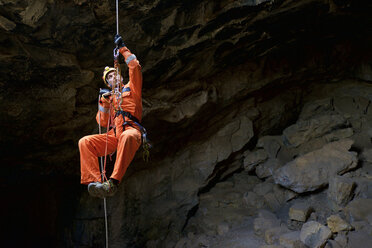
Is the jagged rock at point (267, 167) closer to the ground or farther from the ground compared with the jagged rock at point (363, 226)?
farther from the ground

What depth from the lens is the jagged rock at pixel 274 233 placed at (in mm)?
5160

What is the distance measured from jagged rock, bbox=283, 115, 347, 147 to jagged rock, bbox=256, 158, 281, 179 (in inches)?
23.0

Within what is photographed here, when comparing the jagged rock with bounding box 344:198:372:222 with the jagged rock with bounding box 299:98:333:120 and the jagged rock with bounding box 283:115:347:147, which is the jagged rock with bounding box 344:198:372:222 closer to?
the jagged rock with bounding box 283:115:347:147

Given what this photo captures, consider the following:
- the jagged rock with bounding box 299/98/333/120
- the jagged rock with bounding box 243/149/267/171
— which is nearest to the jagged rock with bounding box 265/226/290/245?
the jagged rock with bounding box 243/149/267/171

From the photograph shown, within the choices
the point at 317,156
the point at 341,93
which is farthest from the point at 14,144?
the point at 341,93

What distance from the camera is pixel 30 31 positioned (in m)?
4.39

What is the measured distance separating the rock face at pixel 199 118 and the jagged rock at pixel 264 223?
28 millimetres

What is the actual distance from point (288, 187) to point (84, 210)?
475 cm

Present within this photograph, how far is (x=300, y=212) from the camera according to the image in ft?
17.3

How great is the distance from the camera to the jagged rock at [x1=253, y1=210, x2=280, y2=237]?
5.49m

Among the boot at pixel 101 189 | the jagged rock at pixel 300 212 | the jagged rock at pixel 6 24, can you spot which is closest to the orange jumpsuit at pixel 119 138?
the boot at pixel 101 189

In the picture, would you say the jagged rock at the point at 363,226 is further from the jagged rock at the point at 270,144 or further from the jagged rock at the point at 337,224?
the jagged rock at the point at 270,144

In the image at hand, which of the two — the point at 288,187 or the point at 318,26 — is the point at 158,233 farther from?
the point at 318,26

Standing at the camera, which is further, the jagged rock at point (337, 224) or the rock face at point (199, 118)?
the rock face at point (199, 118)
